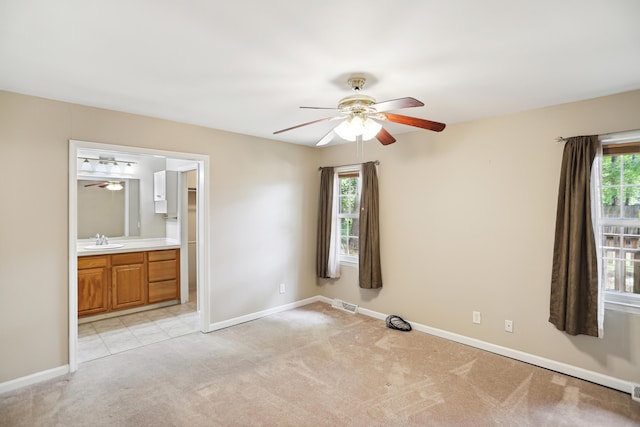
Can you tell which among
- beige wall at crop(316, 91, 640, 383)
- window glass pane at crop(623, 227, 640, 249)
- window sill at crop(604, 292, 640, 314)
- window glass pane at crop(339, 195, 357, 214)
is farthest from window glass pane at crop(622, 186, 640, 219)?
window glass pane at crop(339, 195, 357, 214)

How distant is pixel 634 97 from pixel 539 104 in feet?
2.07

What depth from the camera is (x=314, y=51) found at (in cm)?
197

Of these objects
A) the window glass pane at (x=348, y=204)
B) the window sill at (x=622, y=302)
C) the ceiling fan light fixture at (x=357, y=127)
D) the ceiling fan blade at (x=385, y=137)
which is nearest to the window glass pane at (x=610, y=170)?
the window sill at (x=622, y=302)

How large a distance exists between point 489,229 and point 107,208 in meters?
5.15

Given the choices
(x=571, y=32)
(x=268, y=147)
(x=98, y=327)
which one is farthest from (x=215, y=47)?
(x=98, y=327)

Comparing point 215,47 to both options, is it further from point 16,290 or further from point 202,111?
point 16,290

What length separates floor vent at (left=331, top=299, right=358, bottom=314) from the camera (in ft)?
15.1

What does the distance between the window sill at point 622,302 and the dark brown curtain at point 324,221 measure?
3.11 meters

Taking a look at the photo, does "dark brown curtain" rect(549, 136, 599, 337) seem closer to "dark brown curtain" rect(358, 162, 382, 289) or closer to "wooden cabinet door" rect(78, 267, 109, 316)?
"dark brown curtain" rect(358, 162, 382, 289)

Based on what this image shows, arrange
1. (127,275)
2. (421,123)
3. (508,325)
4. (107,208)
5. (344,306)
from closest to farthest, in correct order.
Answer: (421,123) → (508,325) → (127,275) → (344,306) → (107,208)

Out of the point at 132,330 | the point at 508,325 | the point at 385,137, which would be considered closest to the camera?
the point at 385,137

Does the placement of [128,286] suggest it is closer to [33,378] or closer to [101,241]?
[101,241]

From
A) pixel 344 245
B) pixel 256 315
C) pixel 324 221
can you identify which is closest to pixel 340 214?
pixel 324 221

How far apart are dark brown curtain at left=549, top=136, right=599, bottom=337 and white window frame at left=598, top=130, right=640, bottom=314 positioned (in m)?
0.12
